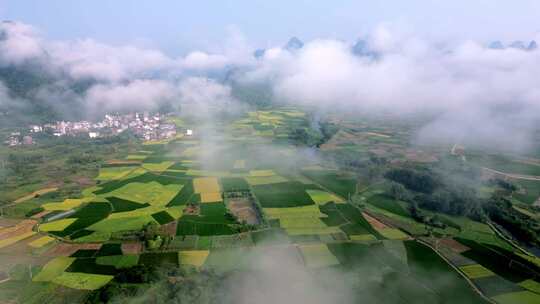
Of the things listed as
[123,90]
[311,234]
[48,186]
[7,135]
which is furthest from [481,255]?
[123,90]

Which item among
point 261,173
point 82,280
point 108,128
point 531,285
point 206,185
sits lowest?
point 82,280

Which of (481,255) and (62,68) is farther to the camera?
(62,68)

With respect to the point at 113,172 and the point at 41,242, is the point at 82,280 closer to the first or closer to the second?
the point at 41,242

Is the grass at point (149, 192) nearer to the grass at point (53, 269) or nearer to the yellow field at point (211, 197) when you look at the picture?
the yellow field at point (211, 197)

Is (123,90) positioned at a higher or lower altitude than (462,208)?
higher

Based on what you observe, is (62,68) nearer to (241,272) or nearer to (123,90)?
(123,90)

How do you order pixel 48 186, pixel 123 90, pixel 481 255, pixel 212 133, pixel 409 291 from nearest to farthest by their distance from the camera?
pixel 409 291
pixel 481 255
pixel 48 186
pixel 212 133
pixel 123 90

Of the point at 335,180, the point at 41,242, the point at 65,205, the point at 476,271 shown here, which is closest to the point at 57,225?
the point at 41,242
